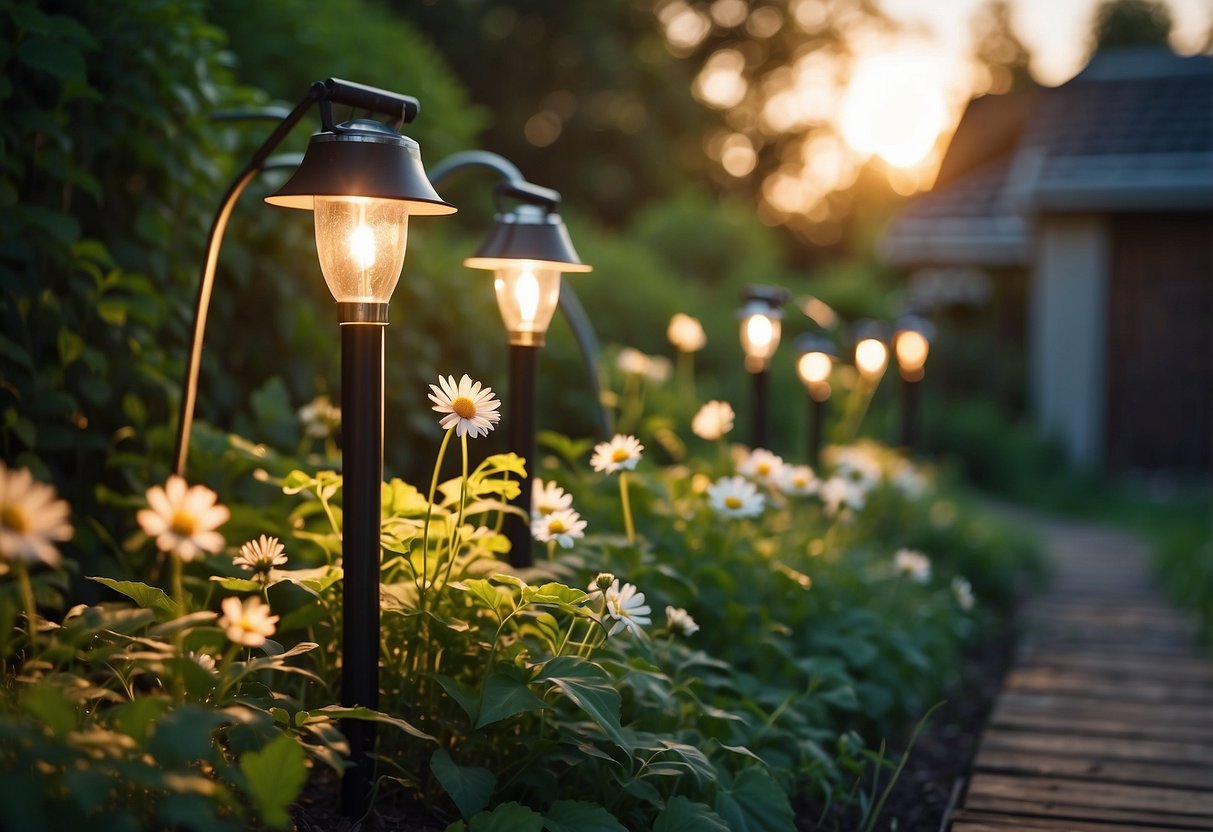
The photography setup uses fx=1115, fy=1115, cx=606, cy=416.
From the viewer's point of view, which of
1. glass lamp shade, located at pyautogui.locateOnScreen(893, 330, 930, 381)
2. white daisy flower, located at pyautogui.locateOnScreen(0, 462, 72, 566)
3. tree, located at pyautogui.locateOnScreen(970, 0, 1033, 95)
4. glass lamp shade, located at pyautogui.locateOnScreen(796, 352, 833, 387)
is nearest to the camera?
white daisy flower, located at pyautogui.locateOnScreen(0, 462, 72, 566)

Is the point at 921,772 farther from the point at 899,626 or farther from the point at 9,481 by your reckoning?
the point at 9,481

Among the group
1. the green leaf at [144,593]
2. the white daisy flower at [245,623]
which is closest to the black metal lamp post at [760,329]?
the green leaf at [144,593]

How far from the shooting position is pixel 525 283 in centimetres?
260

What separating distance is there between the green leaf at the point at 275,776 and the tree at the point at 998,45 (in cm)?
3757

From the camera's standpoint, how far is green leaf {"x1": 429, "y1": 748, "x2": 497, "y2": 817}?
180 cm

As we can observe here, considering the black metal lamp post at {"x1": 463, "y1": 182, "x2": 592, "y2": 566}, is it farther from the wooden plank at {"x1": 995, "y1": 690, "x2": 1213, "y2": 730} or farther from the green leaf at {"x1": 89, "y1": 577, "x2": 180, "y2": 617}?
the wooden plank at {"x1": 995, "y1": 690, "x2": 1213, "y2": 730}

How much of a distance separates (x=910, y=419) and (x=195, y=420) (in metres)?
4.12

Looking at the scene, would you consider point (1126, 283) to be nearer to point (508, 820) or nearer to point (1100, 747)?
point (1100, 747)

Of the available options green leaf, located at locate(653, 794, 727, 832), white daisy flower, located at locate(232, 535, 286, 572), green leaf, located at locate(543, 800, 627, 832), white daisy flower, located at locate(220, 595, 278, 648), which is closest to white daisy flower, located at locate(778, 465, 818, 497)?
Answer: green leaf, located at locate(653, 794, 727, 832)

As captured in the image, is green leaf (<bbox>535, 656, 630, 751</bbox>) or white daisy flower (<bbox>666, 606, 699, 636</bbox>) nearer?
green leaf (<bbox>535, 656, 630, 751</bbox>)

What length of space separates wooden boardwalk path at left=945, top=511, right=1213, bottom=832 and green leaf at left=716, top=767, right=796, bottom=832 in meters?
0.58

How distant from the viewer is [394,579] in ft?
7.94

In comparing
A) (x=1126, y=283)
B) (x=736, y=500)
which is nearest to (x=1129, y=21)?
(x=1126, y=283)

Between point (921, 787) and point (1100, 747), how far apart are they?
0.63m
